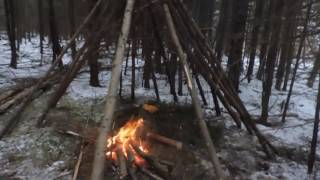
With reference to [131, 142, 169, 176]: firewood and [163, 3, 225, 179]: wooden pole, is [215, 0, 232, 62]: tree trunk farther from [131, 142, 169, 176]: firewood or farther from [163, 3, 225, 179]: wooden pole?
[131, 142, 169, 176]: firewood

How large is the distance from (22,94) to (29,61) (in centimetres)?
1088


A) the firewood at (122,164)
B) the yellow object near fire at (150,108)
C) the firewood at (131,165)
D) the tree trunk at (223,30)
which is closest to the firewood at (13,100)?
the yellow object near fire at (150,108)

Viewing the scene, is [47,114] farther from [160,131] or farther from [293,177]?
[293,177]

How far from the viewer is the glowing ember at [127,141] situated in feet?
24.5

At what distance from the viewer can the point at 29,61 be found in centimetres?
2191

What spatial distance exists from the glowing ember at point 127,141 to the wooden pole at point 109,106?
1.69 metres

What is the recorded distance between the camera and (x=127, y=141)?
7.82 m

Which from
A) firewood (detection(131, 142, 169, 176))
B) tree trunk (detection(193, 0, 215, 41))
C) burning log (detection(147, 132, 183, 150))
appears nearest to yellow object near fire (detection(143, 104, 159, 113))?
burning log (detection(147, 132, 183, 150))

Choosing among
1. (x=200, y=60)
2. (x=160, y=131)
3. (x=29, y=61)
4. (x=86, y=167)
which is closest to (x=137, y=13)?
(x=200, y=60)

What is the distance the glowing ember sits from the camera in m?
7.48

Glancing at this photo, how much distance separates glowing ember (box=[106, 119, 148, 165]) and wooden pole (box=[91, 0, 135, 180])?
5.54 feet

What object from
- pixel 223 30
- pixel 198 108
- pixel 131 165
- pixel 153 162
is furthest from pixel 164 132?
pixel 223 30

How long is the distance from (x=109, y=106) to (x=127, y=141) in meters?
1.99

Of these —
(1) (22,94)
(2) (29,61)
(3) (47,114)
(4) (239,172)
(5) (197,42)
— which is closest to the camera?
(4) (239,172)
